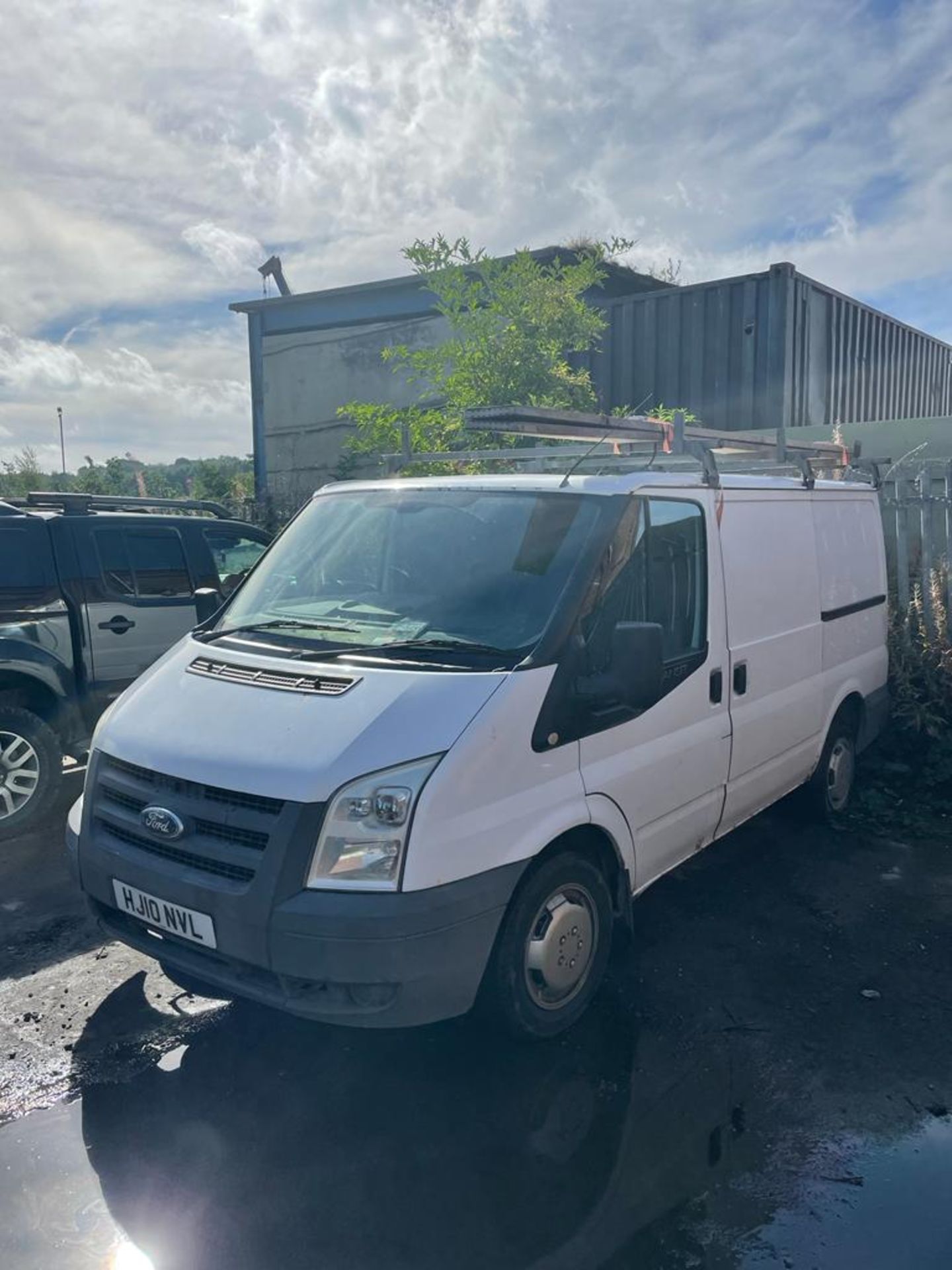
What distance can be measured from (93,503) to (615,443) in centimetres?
365

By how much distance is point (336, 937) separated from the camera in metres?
2.67

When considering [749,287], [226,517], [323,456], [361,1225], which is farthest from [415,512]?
[323,456]

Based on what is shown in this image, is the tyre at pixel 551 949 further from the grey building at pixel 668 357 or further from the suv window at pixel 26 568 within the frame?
the grey building at pixel 668 357

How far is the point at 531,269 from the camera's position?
8.70m

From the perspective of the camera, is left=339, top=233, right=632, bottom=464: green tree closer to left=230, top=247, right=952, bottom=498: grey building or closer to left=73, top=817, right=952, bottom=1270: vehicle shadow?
left=230, top=247, right=952, bottom=498: grey building

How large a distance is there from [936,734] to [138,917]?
202 inches

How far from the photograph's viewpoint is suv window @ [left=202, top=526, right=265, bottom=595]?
6734mm

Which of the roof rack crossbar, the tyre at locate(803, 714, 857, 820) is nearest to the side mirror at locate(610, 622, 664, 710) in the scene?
the roof rack crossbar

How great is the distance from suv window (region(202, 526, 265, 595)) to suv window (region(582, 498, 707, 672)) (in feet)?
12.1

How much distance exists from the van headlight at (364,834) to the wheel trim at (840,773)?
3.42m

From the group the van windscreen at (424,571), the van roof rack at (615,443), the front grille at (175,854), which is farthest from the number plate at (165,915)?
the van roof rack at (615,443)

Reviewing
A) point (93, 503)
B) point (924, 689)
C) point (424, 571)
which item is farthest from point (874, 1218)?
point (93, 503)

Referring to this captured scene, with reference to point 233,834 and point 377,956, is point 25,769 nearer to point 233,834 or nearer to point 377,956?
point 233,834

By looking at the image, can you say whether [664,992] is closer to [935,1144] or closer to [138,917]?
[935,1144]
